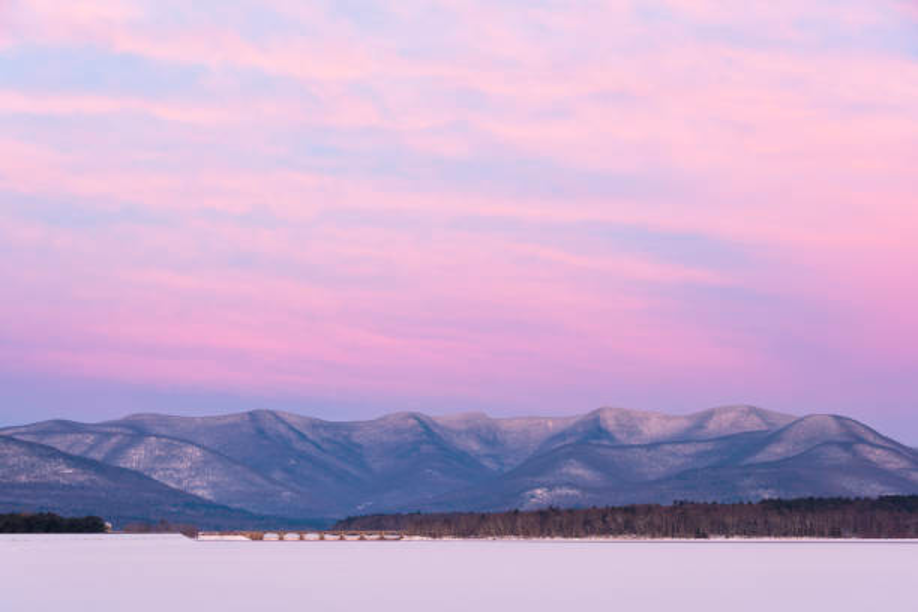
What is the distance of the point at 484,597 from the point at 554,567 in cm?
6049

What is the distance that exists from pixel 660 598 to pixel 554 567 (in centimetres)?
5924

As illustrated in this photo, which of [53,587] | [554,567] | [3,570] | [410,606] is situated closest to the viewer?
[410,606]

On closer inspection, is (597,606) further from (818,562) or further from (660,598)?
(818,562)

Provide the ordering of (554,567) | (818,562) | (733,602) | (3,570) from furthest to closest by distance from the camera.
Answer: (818,562), (554,567), (3,570), (733,602)

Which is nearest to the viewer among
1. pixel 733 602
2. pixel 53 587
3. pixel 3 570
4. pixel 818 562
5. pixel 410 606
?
pixel 410 606

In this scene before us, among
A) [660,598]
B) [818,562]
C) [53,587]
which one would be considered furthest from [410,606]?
[818,562]

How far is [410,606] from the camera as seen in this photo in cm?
8944

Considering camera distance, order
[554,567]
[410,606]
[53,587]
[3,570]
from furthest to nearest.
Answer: [554,567] → [3,570] → [53,587] → [410,606]

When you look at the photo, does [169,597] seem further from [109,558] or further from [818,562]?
[818,562]

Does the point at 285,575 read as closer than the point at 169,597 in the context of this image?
No

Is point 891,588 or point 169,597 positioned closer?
point 169,597

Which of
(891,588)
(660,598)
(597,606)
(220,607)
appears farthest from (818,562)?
(220,607)

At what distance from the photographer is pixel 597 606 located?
295 feet

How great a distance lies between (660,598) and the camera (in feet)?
326
